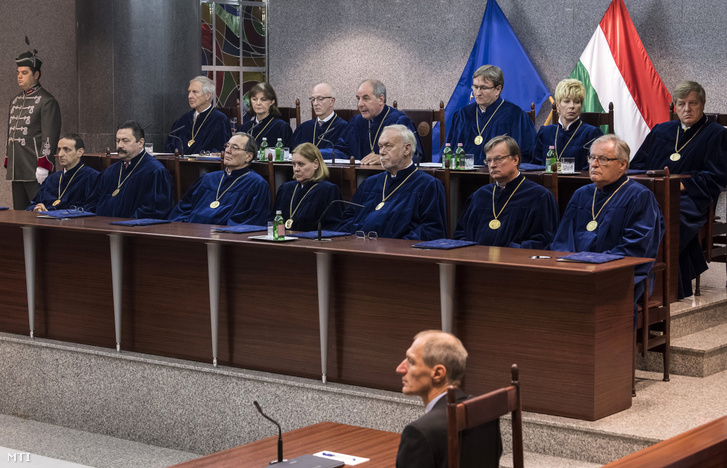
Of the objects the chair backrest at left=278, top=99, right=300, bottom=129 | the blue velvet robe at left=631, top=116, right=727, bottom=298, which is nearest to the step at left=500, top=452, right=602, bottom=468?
the blue velvet robe at left=631, top=116, right=727, bottom=298

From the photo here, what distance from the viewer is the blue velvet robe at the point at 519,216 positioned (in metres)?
5.85

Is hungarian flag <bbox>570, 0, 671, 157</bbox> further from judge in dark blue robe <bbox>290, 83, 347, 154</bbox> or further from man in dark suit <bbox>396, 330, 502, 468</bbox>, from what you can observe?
man in dark suit <bbox>396, 330, 502, 468</bbox>

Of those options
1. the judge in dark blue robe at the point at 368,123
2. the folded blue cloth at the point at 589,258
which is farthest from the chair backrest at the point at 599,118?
the folded blue cloth at the point at 589,258

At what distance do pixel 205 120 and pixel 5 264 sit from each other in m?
3.14

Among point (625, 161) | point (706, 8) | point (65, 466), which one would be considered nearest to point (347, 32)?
point (706, 8)

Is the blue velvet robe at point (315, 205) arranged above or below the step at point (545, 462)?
above

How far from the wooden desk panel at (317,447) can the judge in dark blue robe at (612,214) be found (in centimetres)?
225

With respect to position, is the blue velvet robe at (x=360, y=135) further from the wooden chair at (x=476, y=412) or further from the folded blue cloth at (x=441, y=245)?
the wooden chair at (x=476, y=412)

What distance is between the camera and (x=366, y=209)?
21.0 ft

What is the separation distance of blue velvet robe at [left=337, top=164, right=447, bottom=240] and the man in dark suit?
3.02 m

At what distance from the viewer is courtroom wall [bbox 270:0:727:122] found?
8742 mm

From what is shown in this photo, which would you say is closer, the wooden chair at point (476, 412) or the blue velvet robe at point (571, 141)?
the wooden chair at point (476, 412)

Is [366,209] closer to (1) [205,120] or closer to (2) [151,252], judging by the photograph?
(2) [151,252]

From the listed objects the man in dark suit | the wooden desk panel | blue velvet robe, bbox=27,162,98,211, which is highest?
blue velvet robe, bbox=27,162,98,211
